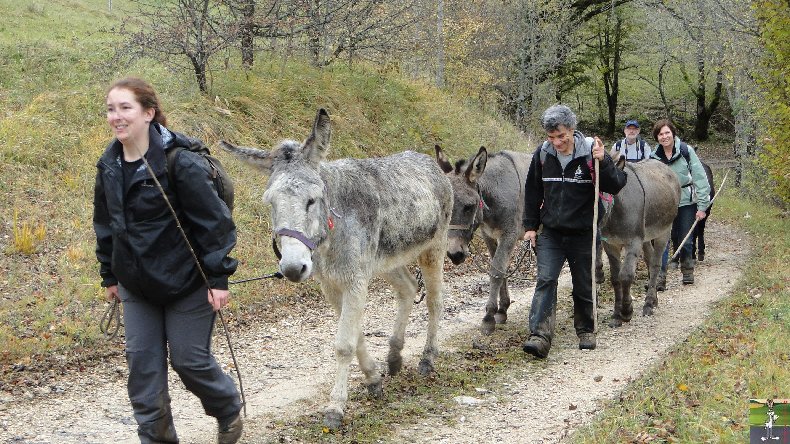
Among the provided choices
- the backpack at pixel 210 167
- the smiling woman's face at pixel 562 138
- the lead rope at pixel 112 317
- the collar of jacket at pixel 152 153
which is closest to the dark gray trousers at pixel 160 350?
the lead rope at pixel 112 317

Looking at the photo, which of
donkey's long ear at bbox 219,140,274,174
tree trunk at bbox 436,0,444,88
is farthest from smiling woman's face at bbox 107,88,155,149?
tree trunk at bbox 436,0,444,88

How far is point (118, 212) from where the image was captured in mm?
3779

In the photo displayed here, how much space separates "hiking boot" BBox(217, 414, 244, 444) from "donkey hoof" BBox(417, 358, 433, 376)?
2.61m

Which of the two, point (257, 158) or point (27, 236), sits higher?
point (257, 158)

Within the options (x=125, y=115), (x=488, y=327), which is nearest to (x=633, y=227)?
(x=488, y=327)

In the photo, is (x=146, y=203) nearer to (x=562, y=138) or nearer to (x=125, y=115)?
(x=125, y=115)

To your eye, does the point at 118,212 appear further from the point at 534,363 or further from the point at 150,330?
the point at 534,363

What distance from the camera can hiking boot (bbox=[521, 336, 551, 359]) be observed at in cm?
716

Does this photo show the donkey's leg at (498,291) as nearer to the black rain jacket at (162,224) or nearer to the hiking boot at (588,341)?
the hiking boot at (588,341)

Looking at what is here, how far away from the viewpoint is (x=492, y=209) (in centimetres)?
876

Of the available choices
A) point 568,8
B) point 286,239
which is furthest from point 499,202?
point 568,8

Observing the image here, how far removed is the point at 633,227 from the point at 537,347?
2.38 metres

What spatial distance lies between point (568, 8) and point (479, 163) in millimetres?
20399

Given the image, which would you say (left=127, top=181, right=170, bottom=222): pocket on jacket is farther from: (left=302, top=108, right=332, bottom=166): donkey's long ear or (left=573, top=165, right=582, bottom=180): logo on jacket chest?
(left=573, top=165, right=582, bottom=180): logo on jacket chest
